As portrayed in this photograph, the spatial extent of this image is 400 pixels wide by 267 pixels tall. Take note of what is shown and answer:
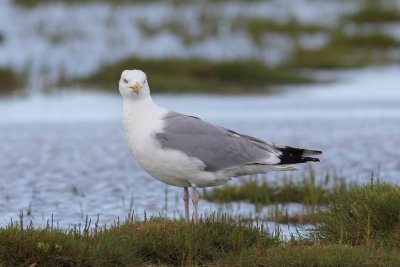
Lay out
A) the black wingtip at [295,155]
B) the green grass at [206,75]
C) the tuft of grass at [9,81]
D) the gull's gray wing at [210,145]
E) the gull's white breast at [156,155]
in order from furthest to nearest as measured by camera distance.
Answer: the green grass at [206,75] → the tuft of grass at [9,81] → the black wingtip at [295,155] → the gull's gray wing at [210,145] → the gull's white breast at [156,155]

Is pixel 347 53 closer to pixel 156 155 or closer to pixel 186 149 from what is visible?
pixel 186 149

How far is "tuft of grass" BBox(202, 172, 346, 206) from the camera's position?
1188 cm

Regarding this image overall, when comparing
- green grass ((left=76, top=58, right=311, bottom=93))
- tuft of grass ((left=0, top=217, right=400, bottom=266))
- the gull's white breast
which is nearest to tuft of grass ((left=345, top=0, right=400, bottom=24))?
green grass ((left=76, top=58, right=311, bottom=93))

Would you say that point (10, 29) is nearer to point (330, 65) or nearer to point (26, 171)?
point (330, 65)

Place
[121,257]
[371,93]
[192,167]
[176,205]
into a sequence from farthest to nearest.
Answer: [371,93] → [176,205] → [192,167] → [121,257]

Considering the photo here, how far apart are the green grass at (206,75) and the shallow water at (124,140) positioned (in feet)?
2.67

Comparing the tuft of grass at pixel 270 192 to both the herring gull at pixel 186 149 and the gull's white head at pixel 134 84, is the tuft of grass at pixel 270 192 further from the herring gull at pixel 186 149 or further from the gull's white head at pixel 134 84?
the gull's white head at pixel 134 84

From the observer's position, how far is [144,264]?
7824mm

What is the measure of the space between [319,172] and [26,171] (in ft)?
13.2

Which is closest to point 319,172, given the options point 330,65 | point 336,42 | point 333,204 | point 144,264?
point 333,204

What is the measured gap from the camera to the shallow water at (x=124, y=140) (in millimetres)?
11922

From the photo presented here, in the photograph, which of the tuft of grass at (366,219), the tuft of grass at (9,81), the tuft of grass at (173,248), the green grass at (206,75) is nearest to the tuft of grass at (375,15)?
the green grass at (206,75)

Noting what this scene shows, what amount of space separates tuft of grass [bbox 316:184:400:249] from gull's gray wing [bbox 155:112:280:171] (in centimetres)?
71

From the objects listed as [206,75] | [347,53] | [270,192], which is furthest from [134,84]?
[347,53]
